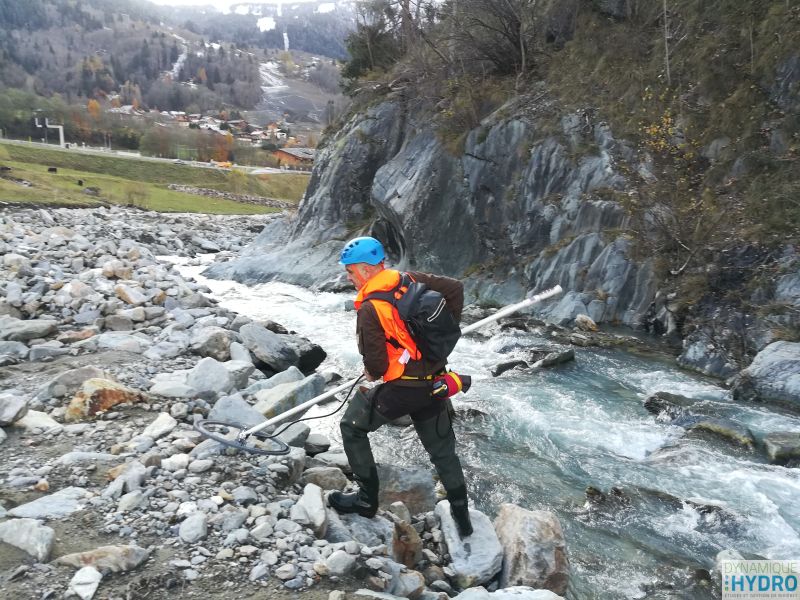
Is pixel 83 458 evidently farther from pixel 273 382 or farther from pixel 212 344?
pixel 212 344

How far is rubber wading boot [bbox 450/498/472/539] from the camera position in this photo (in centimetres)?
592

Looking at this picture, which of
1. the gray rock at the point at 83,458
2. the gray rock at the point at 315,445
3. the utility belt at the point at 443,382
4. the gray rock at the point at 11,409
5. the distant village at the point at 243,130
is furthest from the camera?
the distant village at the point at 243,130

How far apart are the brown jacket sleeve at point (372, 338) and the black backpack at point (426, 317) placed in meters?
0.15

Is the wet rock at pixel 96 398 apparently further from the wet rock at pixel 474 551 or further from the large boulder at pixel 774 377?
the large boulder at pixel 774 377

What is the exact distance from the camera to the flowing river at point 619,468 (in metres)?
6.95

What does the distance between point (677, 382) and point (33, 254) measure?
2398cm

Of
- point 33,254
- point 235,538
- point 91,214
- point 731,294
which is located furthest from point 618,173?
point 91,214

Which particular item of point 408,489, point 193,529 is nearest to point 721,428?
point 408,489

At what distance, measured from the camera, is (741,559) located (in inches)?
262

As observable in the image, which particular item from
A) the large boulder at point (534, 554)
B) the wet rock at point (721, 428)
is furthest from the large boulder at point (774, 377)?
the large boulder at point (534, 554)

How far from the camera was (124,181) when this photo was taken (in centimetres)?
6888

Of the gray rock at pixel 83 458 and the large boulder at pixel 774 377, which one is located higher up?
the gray rock at pixel 83 458

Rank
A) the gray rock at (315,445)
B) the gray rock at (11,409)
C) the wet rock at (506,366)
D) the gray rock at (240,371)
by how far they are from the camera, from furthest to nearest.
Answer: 1. the wet rock at (506,366)
2. the gray rock at (240,371)
3. the gray rock at (315,445)
4. the gray rock at (11,409)

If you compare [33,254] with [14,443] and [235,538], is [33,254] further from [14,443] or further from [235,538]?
[235,538]
